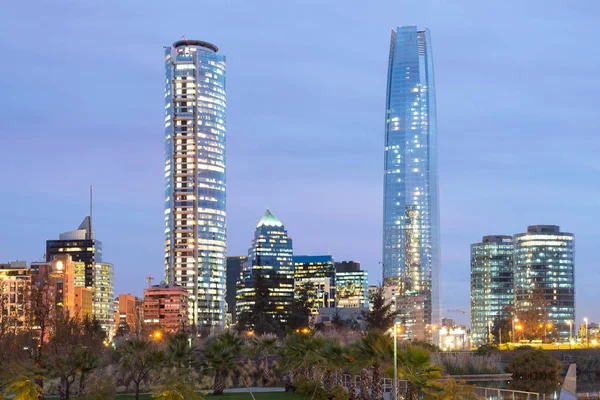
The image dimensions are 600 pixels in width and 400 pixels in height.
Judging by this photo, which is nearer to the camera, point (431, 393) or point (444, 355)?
point (431, 393)

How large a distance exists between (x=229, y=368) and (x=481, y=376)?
23.3 meters

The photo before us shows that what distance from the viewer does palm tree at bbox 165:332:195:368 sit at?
176 ft

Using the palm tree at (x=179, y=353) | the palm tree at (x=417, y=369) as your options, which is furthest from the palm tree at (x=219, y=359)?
the palm tree at (x=417, y=369)

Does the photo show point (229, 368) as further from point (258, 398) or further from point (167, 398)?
point (167, 398)

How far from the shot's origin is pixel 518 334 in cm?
17362

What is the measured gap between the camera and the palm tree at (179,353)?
53.7 metres

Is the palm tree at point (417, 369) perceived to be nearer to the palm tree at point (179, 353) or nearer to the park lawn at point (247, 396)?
the park lawn at point (247, 396)

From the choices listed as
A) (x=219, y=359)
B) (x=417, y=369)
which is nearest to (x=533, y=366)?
(x=219, y=359)

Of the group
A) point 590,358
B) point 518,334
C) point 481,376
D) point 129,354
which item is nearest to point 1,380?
point 129,354

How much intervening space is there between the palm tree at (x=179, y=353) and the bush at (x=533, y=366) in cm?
3267

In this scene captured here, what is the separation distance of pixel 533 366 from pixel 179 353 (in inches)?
1404

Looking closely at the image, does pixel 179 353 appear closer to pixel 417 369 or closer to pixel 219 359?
pixel 219 359

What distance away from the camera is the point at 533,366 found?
252ft

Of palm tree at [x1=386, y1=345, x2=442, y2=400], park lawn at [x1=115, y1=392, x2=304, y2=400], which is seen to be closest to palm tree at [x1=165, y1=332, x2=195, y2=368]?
park lawn at [x1=115, y1=392, x2=304, y2=400]
